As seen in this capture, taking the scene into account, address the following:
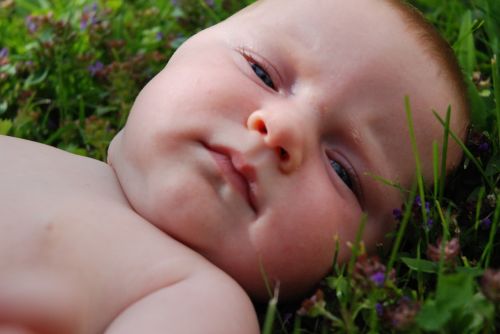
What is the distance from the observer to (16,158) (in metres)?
2.50

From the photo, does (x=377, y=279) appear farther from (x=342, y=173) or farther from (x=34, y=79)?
(x=34, y=79)

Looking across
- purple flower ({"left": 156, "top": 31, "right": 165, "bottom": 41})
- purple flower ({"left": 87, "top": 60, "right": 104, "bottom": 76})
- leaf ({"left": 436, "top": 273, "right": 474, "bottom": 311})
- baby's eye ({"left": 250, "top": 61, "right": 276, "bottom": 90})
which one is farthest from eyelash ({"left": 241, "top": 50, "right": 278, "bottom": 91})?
purple flower ({"left": 156, "top": 31, "right": 165, "bottom": 41})

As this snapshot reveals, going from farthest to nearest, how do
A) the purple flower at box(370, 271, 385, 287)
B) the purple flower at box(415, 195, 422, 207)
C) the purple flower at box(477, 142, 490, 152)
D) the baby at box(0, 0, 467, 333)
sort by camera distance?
1. the purple flower at box(477, 142, 490, 152)
2. the purple flower at box(415, 195, 422, 207)
3. the baby at box(0, 0, 467, 333)
4. the purple flower at box(370, 271, 385, 287)

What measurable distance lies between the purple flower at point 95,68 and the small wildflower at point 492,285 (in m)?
2.46

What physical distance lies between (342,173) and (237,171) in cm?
39

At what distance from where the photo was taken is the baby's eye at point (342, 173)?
261 centimetres

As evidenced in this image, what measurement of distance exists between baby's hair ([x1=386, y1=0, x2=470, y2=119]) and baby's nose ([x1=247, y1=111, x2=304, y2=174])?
0.60 meters

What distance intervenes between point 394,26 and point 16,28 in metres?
2.25

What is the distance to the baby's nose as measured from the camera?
2.38 m

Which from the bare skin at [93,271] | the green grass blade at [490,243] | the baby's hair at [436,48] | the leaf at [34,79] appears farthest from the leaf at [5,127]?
the green grass blade at [490,243]

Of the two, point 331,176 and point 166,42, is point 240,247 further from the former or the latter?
point 166,42

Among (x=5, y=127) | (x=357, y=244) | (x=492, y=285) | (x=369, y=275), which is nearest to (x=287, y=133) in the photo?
(x=357, y=244)

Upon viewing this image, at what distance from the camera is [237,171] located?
240cm

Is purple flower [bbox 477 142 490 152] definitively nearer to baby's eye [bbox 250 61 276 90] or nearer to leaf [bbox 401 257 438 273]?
leaf [bbox 401 257 438 273]
